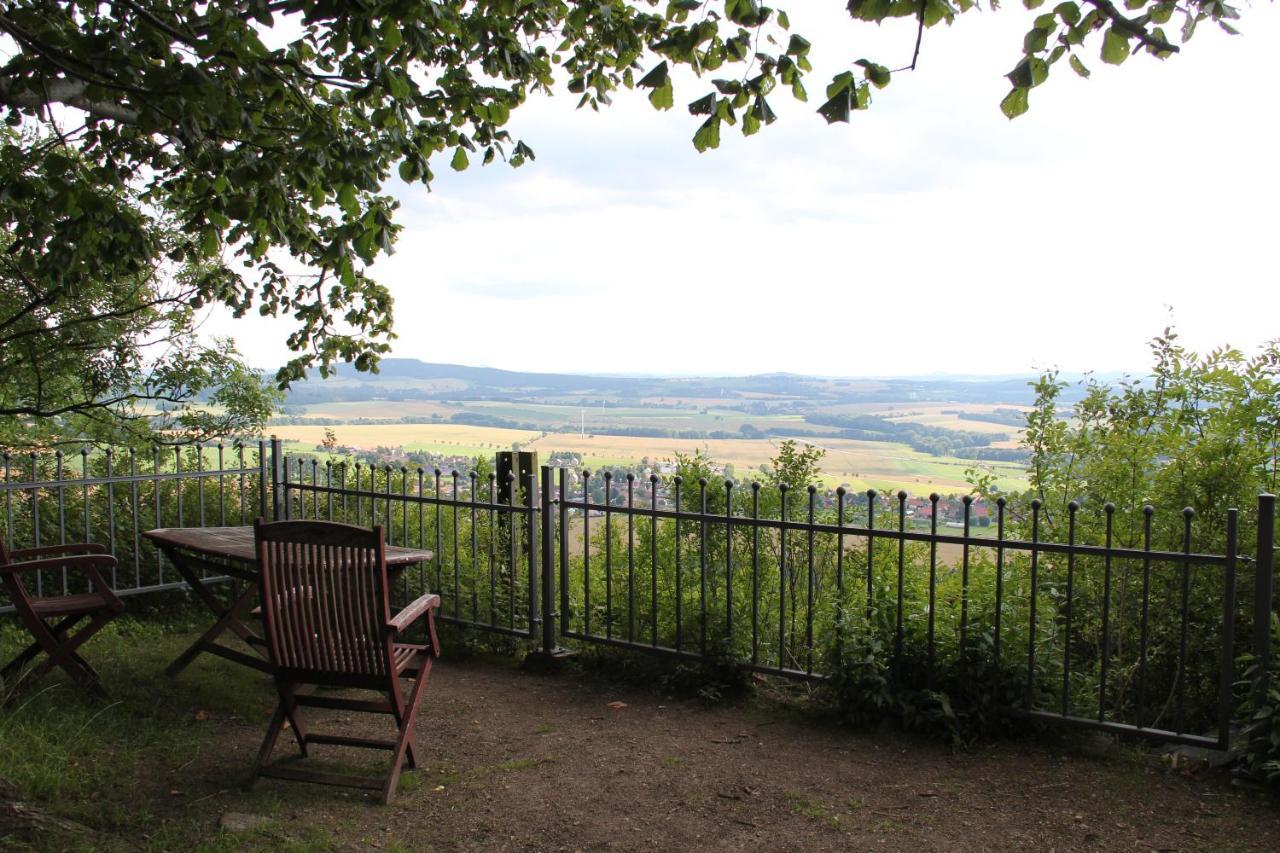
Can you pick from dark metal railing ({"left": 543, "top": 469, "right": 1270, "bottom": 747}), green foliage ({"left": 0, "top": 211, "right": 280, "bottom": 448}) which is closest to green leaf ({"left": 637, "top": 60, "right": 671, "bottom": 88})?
dark metal railing ({"left": 543, "top": 469, "right": 1270, "bottom": 747})

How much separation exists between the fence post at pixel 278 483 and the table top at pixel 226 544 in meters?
1.75

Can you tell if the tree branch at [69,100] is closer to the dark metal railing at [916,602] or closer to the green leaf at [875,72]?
the dark metal railing at [916,602]

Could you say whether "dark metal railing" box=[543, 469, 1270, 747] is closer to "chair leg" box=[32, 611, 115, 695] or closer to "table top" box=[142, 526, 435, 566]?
"table top" box=[142, 526, 435, 566]

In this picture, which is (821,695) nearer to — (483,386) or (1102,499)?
(1102,499)

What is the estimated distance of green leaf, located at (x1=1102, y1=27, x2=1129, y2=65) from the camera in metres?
3.17

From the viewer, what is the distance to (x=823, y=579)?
610cm

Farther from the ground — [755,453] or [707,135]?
[707,135]

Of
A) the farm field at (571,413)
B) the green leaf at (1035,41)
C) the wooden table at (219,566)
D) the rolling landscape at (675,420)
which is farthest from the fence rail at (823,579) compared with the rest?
the farm field at (571,413)

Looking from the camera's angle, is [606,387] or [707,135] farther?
[606,387]

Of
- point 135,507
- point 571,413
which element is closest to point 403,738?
point 135,507

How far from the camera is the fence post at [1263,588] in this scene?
3.89 metres

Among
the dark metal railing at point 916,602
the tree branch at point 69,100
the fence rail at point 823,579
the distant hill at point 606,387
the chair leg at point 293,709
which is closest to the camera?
the chair leg at point 293,709

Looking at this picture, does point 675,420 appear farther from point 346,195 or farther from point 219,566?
point 346,195

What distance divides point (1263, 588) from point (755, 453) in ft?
13.6
